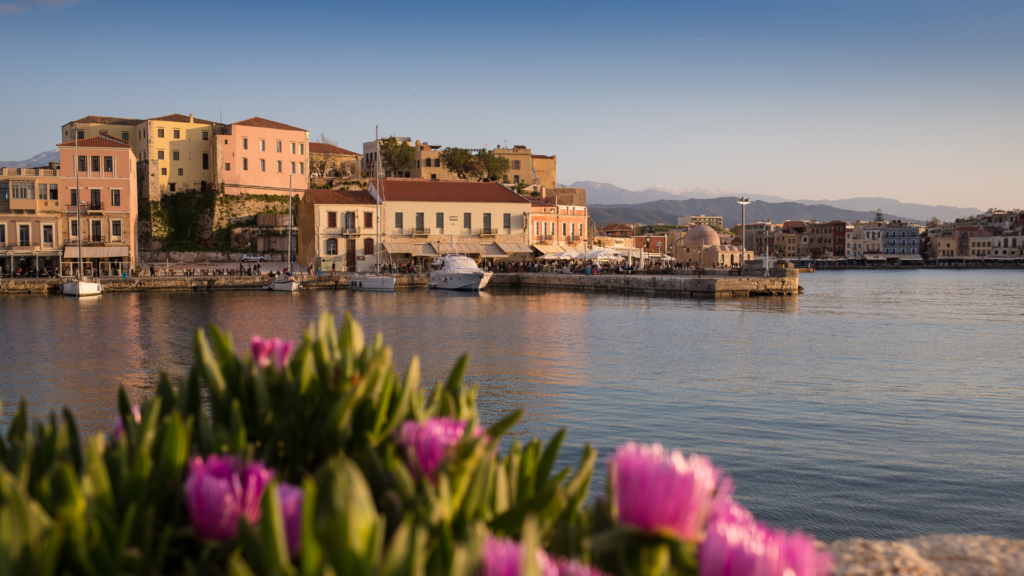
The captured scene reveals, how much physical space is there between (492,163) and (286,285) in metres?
33.2

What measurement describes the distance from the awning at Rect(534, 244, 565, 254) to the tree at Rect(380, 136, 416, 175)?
22.8 metres

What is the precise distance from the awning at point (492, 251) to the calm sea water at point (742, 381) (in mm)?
23223

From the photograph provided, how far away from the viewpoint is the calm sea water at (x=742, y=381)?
27.5 ft

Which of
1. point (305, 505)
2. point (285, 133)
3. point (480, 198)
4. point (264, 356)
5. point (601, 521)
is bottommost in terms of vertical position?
point (601, 521)

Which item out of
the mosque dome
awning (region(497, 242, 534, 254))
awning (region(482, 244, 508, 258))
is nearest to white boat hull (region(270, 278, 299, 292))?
awning (region(482, 244, 508, 258))

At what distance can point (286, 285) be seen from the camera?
153ft

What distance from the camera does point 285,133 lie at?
210ft

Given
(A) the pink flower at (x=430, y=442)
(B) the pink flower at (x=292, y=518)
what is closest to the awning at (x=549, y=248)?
(A) the pink flower at (x=430, y=442)

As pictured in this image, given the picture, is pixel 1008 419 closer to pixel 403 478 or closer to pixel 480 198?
pixel 403 478

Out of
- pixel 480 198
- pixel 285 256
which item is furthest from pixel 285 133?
pixel 480 198

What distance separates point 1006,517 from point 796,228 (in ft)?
467

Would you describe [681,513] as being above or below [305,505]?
below

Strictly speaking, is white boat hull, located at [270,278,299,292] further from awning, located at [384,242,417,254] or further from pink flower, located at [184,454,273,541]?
pink flower, located at [184,454,273,541]

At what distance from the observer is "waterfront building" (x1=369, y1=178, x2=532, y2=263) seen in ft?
180
